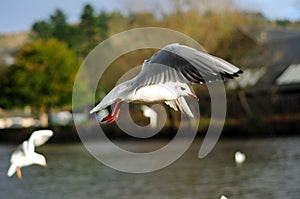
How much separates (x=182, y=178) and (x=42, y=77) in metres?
33.5

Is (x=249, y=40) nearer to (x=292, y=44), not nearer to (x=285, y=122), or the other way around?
(x=285, y=122)

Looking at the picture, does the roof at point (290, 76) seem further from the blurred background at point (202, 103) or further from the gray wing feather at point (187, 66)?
the gray wing feather at point (187, 66)

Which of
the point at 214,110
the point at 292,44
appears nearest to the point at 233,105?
the point at 214,110

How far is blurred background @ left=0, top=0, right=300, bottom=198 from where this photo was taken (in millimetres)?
21078

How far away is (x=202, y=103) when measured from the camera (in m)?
42.6

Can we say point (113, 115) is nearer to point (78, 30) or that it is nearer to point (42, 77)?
point (42, 77)

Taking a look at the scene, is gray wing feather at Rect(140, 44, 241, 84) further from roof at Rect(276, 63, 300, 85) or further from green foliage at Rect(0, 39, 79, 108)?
green foliage at Rect(0, 39, 79, 108)

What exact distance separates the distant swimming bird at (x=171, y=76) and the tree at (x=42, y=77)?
4472 cm

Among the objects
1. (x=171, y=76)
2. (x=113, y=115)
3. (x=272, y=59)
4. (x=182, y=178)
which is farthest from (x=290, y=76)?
(x=171, y=76)

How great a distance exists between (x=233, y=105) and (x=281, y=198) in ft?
82.2

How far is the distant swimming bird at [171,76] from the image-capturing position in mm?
9398

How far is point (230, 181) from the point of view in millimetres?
21109

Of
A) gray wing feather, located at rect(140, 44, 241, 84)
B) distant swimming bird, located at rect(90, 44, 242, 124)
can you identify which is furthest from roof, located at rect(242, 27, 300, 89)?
gray wing feather, located at rect(140, 44, 241, 84)

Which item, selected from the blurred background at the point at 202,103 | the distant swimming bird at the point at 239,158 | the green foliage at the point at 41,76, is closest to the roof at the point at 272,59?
the blurred background at the point at 202,103
